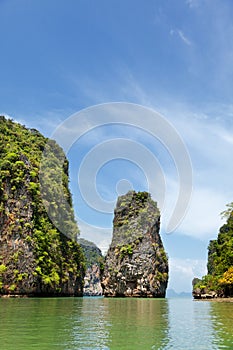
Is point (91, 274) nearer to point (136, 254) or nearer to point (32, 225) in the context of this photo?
point (136, 254)

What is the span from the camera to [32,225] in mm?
43750

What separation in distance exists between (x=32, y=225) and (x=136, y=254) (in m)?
15.2

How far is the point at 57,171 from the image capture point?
56.4 meters

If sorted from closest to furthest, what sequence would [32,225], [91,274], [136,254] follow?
1. [32,225]
2. [136,254]
3. [91,274]

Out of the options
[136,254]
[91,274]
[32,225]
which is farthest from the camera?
[91,274]

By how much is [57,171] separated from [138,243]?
15.7 metres

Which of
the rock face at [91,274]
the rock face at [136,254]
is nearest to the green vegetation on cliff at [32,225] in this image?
the rock face at [136,254]

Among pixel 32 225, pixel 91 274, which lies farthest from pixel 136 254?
pixel 91 274

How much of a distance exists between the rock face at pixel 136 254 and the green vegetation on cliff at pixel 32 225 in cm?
565

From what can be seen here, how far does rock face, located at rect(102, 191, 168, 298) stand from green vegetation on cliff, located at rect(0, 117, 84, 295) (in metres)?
5.65

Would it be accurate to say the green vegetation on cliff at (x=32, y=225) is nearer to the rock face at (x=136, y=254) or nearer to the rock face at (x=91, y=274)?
the rock face at (x=136, y=254)

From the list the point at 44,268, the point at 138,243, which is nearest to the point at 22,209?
the point at 44,268

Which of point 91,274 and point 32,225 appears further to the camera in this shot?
point 91,274

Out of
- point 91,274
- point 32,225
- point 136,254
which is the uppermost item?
point 91,274
